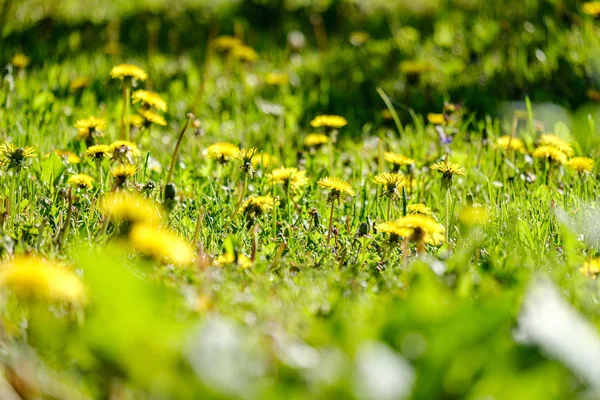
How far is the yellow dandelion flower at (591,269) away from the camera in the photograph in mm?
1722

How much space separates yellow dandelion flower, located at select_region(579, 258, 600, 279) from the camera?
67.8 inches

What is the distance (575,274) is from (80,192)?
4.79ft

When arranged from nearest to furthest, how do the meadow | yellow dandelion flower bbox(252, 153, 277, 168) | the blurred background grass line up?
1. the meadow
2. yellow dandelion flower bbox(252, 153, 277, 168)
3. the blurred background grass

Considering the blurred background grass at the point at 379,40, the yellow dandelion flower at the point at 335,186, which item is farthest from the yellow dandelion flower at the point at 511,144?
the yellow dandelion flower at the point at 335,186

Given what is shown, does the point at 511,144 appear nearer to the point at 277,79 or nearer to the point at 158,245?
the point at 277,79

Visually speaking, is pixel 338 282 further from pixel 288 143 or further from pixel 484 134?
pixel 484 134

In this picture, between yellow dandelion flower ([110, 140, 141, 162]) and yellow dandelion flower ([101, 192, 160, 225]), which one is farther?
yellow dandelion flower ([110, 140, 141, 162])

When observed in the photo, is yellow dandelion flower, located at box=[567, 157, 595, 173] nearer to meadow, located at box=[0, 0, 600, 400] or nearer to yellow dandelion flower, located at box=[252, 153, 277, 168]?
meadow, located at box=[0, 0, 600, 400]

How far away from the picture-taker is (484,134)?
3.36 meters

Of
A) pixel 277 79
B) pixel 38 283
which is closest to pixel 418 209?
pixel 38 283

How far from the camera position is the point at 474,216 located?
200cm

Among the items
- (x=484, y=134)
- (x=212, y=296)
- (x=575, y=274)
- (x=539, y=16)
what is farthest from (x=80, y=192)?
(x=539, y=16)

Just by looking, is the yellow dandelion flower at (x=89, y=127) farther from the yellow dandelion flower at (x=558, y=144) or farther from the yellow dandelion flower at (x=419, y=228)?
the yellow dandelion flower at (x=558, y=144)

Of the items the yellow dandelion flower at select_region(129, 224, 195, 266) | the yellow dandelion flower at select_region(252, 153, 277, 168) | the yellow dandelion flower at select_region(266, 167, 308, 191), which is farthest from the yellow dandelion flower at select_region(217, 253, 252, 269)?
the yellow dandelion flower at select_region(252, 153, 277, 168)
